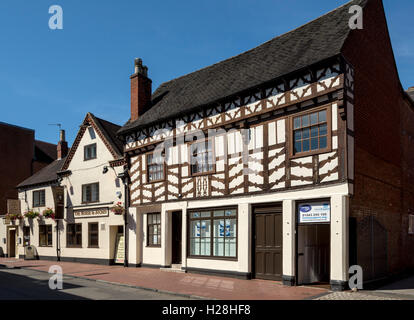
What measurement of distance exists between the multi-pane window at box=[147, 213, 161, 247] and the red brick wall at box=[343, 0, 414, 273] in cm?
957

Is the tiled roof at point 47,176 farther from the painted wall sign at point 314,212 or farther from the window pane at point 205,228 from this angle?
the painted wall sign at point 314,212

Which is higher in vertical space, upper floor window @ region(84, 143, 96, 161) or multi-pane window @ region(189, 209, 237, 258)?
upper floor window @ region(84, 143, 96, 161)

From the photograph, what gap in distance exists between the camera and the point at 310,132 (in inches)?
507

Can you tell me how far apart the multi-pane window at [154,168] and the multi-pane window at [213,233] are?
2.84 metres

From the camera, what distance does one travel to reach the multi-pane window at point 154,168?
727 inches

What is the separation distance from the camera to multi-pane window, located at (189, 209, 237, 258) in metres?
15.2

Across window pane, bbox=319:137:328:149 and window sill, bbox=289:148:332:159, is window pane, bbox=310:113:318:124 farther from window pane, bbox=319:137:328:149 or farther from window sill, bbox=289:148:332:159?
window sill, bbox=289:148:332:159

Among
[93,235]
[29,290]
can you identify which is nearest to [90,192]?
[93,235]

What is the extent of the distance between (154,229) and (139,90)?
25.4ft

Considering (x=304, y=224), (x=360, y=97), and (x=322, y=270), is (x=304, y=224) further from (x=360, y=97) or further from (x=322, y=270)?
(x=360, y=97)

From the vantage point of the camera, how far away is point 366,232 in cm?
1315

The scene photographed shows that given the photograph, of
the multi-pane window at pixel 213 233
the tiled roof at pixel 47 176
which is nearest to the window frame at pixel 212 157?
the multi-pane window at pixel 213 233

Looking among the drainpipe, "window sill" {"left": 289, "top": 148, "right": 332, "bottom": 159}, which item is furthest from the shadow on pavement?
"window sill" {"left": 289, "top": 148, "right": 332, "bottom": 159}

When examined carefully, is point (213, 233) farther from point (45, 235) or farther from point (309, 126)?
point (45, 235)
